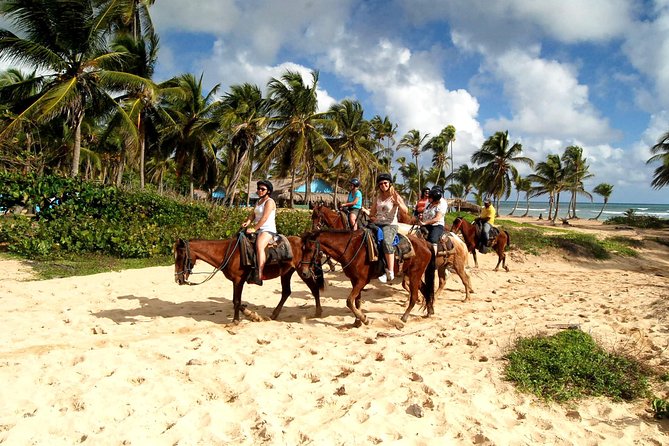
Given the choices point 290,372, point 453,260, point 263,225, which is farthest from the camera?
point 453,260

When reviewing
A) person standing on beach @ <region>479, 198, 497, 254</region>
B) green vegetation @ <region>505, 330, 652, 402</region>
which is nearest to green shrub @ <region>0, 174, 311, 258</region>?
person standing on beach @ <region>479, 198, 497, 254</region>

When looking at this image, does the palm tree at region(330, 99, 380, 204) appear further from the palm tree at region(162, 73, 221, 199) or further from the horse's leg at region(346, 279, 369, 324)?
the horse's leg at region(346, 279, 369, 324)

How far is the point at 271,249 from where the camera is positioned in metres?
6.47

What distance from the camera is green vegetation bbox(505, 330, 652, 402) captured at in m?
3.83

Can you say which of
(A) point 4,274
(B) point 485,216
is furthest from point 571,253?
(A) point 4,274

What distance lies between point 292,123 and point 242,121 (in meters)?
3.67

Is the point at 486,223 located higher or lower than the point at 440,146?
lower

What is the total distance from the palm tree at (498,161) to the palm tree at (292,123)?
70.1ft

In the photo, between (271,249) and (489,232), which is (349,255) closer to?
(271,249)

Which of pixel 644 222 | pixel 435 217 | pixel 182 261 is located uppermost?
pixel 644 222

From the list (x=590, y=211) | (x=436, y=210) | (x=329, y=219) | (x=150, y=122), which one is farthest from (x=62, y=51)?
(x=590, y=211)

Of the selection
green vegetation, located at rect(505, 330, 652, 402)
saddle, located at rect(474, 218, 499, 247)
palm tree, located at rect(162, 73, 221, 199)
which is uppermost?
palm tree, located at rect(162, 73, 221, 199)

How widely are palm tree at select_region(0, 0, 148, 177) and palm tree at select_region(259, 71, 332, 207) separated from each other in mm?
10258

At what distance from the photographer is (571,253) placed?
53.3 ft
